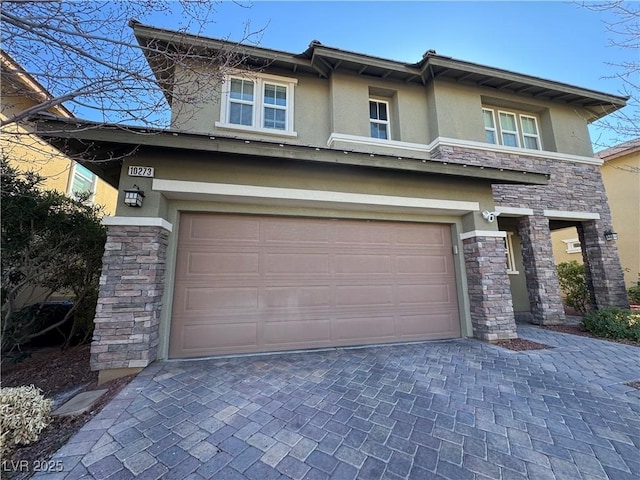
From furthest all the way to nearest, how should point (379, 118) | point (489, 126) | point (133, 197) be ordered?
point (489, 126) < point (379, 118) < point (133, 197)

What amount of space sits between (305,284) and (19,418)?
3.63 metres

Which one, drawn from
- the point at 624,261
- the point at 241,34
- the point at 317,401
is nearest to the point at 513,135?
the point at 624,261

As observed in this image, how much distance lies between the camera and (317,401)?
2979mm

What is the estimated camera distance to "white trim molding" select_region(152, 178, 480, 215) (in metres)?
4.26

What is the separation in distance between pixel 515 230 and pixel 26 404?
12406 mm

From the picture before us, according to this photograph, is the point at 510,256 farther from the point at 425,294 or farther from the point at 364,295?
the point at 364,295

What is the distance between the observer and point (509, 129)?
8.61 m

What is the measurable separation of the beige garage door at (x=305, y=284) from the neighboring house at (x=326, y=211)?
26mm

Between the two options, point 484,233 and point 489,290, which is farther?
point 484,233

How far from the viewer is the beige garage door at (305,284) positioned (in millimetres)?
4484

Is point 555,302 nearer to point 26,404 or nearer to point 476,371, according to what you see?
point 476,371

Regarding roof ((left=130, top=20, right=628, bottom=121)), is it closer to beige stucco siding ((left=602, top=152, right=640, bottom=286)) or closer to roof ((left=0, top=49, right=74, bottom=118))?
beige stucco siding ((left=602, top=152, right=640, bottom=286))

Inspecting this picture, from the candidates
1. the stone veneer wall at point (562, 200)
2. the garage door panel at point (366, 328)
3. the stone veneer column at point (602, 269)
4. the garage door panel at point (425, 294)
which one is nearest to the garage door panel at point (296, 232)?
the garage door panel at point (366, 328)

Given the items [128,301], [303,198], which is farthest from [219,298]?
[303,198]
